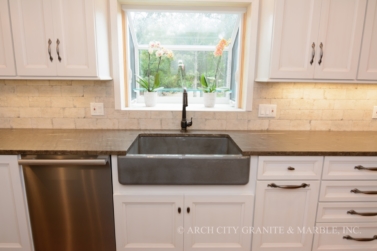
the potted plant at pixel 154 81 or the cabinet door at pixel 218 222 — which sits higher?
the potted plant at pixel 154 81

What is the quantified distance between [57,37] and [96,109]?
600 mm

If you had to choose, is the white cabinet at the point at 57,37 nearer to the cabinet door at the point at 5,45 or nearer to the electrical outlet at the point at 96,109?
the cabinet door at the point at 5,45

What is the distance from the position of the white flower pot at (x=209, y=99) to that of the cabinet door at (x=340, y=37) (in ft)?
2.61

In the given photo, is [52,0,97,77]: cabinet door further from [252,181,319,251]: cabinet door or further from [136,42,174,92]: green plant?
[252,181,319,251]: cabinet door

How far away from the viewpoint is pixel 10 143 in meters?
1.43

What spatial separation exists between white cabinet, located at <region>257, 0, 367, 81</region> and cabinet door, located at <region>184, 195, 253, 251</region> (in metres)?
0.90

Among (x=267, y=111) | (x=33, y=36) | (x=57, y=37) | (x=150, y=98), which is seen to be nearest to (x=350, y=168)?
(x=267, y=111)

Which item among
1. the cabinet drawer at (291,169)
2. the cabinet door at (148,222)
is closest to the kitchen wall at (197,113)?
the cabinet drawer at (291,169)

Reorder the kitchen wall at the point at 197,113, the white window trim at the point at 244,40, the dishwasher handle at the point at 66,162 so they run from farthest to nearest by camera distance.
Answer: the kitchen wall at the point at 197,113
the white window trim at the point at 244,40
the dishwasher handle at the point at 66,162

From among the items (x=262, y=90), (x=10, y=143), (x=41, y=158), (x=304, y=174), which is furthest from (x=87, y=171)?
(x=262, y=90)

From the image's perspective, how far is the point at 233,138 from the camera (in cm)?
166

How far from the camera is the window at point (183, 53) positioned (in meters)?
1.96

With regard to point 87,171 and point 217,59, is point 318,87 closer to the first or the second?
point 217,59

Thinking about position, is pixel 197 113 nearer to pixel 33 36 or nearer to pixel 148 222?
pixel 148 222
